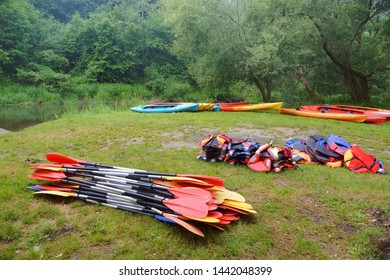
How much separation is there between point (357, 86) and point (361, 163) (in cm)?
1145

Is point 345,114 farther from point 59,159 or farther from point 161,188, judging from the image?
point 59,159

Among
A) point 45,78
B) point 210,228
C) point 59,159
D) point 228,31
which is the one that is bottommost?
point 210,228

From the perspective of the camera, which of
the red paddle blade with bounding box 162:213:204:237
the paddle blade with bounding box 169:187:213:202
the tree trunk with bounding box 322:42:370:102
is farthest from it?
the tree trunk with bounding box 322:42:370:102

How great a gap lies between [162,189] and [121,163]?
5.99 ft

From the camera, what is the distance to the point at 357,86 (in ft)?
45.6

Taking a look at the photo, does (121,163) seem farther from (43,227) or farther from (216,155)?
(43,227)

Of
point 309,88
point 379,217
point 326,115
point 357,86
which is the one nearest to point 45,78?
point 309,88

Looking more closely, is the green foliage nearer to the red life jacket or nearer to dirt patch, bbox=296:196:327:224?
the red life jacket

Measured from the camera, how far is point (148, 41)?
25594 millimetres

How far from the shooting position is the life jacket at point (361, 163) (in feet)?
13.7

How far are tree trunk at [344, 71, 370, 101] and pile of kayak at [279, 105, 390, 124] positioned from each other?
12.5 ft

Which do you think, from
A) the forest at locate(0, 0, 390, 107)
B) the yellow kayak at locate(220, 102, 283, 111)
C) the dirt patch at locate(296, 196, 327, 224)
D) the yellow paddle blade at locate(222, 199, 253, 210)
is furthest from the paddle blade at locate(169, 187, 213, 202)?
the forest at locate(0, 0, 390, 107)

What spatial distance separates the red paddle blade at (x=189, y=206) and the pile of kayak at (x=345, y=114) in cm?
826

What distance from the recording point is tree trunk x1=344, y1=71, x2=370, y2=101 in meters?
13.5
